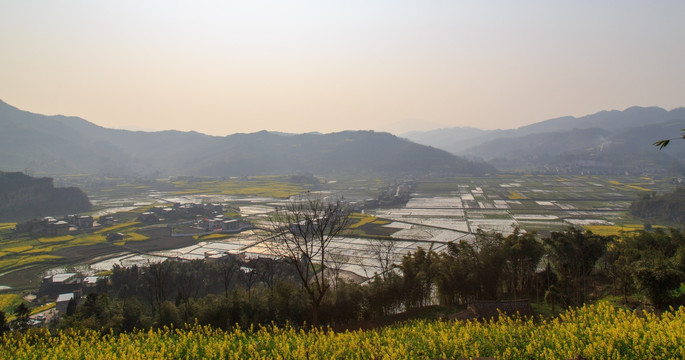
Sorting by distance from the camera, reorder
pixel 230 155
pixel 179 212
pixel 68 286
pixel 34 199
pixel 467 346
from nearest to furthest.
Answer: pixel 467 346
pixel 68 286
pixel 179 212
pixel 34 199
pixel 230 155

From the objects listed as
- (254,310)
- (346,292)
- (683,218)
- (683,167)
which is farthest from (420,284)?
(683,167)

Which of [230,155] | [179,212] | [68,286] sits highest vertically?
[230,155]

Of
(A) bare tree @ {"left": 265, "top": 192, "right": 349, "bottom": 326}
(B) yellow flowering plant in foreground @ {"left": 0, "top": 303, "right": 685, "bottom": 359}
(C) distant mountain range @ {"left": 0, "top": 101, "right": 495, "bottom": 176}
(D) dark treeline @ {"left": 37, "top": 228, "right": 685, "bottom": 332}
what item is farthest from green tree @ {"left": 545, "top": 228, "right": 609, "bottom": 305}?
(C) distant mountain range @ {"left": 0, "top": 101, "right": 495, "bottom": 176}

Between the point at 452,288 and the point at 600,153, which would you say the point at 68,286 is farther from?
the point at 600,153

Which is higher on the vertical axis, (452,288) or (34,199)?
(34,199)

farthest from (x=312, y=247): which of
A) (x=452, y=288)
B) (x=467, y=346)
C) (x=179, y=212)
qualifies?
(x=179, y=212)

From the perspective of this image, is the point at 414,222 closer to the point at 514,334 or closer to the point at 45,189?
the point at 514,334
